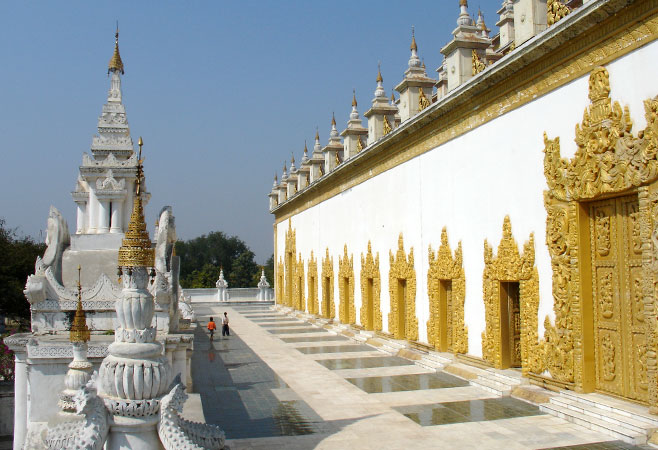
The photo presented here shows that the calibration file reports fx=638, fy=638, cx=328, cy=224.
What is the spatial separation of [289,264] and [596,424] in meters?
24.6

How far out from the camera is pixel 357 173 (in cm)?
1980

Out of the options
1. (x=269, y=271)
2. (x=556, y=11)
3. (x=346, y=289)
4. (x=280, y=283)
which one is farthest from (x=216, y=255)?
(x=556, y=11)

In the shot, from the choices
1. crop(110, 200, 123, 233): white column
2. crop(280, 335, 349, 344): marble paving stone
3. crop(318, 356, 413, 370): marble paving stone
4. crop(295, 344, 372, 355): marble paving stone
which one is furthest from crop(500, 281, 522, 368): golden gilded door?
crop(280, 335, 349, 344): marble paving stone

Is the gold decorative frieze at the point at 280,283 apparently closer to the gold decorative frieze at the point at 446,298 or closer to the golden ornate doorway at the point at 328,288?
the golden ornate doorway at the point at 328,288

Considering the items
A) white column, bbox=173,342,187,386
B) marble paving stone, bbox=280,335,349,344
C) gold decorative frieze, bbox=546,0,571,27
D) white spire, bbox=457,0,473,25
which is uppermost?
white spire, bbox=457,0,473,25

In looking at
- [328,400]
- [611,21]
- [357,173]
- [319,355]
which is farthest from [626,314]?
[357,173]

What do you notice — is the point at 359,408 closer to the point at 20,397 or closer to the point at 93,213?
the point at 20,397

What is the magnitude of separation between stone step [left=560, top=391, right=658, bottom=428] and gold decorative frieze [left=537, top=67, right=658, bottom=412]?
12 cm

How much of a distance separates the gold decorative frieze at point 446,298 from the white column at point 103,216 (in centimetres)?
660

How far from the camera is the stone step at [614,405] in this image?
7.21m

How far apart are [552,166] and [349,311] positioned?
12285 mm

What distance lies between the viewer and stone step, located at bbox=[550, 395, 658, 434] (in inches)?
280

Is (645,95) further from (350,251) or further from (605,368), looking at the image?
(350,251)

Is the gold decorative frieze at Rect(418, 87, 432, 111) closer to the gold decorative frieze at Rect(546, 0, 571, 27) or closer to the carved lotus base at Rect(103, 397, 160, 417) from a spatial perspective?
the gold decorative frieze at Rect(546, 0, 571, 27)
